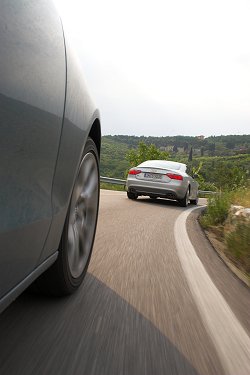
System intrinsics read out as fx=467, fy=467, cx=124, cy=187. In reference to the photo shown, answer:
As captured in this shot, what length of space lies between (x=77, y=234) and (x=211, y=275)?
1.51m

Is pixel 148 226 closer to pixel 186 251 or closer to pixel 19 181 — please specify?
pixel 186 251

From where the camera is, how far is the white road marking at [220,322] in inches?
86.0

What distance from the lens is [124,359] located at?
2033 mm

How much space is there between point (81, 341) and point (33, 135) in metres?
1.04

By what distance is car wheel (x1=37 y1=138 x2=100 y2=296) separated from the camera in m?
2.62

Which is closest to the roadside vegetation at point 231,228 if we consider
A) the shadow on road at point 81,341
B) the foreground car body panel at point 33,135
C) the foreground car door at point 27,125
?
the shadow on road at point 81,341

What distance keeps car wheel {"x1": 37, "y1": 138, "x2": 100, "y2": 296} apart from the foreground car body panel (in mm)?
294

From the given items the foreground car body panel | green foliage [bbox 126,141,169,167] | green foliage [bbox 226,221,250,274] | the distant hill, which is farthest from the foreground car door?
the distant hill

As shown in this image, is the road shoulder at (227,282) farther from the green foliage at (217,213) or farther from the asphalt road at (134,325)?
the green foliage at (217,213)

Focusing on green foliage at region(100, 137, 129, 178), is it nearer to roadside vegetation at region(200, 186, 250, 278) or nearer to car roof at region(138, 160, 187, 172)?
car roof at region(138, 160, 187, 172)

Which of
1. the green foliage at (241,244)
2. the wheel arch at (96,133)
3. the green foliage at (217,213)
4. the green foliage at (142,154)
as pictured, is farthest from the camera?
the green foliage at (142,154)

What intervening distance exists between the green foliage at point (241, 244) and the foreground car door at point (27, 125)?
3173 mm

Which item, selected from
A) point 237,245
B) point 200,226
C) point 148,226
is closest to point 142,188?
point 200,226

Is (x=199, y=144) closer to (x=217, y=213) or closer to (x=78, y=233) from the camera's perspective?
(x=217, y=213)
